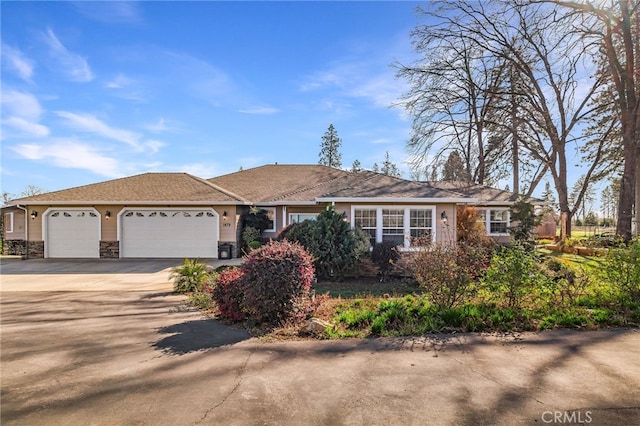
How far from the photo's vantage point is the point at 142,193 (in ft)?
54.4

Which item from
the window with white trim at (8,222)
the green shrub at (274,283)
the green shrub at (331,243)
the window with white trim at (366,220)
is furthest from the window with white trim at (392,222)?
the window with white trim at (8,222)

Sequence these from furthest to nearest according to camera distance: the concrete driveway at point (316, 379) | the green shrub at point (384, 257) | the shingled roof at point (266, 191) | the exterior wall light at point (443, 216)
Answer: the shingled roof at point (266, 191) → the exterior wall light at point (443, 216) → the green shrub at point (384, 257) → the concrete driveway at point (316, 379)

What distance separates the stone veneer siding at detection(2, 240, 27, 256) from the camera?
17.2 metres

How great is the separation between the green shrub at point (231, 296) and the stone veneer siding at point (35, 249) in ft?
49.5

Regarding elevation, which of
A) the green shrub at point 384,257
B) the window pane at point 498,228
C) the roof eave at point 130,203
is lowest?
the green shrub at point 384,257

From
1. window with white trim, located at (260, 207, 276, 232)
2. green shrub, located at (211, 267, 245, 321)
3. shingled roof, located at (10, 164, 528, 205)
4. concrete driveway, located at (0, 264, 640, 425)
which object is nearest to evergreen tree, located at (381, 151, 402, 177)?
shingled roof, located at (10, 164, 528, 205)

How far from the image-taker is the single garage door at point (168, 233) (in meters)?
16.2

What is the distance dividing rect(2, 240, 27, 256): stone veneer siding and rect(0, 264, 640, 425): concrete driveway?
15221 mm

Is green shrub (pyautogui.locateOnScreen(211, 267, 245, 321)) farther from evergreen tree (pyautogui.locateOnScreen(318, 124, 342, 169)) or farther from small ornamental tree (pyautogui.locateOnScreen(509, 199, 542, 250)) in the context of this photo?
evergreen tree (pyautogui.locateOnScreen(318, 124, 342, 169))

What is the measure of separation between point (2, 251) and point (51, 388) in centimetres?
Answer: 2193

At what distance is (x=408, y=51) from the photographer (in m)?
20.2

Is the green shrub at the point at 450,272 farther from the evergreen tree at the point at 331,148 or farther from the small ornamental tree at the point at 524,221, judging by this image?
the evergreen tree at the point at 331,148

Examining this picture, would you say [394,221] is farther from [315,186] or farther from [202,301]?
[202,301]

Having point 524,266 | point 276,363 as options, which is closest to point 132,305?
point 276,363
